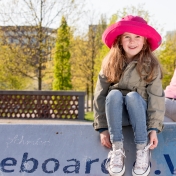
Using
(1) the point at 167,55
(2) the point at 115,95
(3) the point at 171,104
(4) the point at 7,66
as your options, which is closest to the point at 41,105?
(4) the point at 7,66

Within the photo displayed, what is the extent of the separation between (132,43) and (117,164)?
1.11 metres

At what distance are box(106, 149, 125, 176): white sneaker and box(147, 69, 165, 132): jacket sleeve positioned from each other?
37 cm

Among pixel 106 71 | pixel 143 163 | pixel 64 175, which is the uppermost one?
pixel 106 71

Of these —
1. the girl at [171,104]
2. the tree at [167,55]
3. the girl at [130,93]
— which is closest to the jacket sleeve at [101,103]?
the girl at [130,93]

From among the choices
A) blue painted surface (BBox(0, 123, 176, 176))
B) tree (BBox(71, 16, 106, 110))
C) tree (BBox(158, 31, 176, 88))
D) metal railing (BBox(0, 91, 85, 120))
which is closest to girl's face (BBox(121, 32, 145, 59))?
blue painted surface (BBox(0, 123, 176, 176))

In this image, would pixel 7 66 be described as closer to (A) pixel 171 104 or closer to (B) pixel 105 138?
(A) pixel 171 104

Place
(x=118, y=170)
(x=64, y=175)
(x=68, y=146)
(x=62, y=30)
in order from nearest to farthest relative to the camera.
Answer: (x=118, y=170)
(x=64, y=175)
(x=68, y=146)
(x=62, y=30)

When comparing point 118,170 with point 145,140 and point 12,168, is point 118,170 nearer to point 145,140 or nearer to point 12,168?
point 145,140

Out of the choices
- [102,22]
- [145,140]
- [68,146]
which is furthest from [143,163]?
[102,22]

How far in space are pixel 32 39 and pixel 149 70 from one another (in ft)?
50.6

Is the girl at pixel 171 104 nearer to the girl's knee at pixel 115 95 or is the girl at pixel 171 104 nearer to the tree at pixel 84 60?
the girl's knee at pixel 115 95

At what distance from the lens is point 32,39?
696 inches

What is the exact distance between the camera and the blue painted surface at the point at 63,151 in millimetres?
2914

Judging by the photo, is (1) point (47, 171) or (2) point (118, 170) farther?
(1) point (47, 171)
